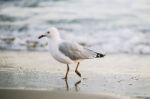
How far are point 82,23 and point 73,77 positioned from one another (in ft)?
5.59

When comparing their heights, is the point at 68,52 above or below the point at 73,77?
above

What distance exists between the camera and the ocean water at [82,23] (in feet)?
19.9

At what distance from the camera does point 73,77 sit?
503cm

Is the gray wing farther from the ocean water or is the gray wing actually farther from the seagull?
the ocean water

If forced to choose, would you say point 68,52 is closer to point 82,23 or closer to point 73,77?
point 73,77

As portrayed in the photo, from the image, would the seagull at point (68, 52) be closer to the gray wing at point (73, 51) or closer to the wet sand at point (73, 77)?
the gray wing at point (73, 51)

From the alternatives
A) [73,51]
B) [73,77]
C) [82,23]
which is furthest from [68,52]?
[82,23]

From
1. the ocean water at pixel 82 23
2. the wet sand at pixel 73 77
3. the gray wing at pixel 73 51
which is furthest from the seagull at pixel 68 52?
the ocean water at pixel 82 23

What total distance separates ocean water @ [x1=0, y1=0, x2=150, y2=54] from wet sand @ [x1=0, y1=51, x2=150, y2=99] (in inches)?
13.7

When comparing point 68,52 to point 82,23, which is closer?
point 68,52

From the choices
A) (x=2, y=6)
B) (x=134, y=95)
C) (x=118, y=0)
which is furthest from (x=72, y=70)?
(x=2, y=6)

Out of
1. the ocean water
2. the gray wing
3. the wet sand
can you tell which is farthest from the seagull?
the ocean water

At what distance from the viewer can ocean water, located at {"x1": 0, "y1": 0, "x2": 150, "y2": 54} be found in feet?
19.9

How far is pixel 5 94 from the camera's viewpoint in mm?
4477
